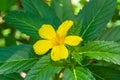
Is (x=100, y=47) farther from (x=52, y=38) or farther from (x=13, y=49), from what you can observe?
(x=13, y=49)

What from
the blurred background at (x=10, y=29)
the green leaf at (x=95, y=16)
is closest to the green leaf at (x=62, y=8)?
the green leaf at (x=95, y=16)

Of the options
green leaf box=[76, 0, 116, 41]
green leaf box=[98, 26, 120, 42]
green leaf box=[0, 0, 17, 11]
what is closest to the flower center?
green leaf box=[76, 0, 116, 41]

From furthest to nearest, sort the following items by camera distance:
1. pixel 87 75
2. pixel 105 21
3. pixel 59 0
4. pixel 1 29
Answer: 1. pixel 1 29
2. pixel 59 0
3. pixel 105 21
4. pixel 87 75

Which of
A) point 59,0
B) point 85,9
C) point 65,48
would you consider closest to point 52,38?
point 65,48

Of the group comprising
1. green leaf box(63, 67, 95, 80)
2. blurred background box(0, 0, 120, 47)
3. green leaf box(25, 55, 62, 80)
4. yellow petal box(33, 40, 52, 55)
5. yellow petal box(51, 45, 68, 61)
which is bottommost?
green leaf box(63, 67, 95, 80)

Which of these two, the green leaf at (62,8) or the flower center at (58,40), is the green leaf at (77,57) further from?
the green leaf at (62,8)

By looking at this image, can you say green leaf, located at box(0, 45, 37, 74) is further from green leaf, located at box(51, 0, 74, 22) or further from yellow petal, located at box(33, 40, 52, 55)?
green leaf, located at box(51, 0, 74, 22)

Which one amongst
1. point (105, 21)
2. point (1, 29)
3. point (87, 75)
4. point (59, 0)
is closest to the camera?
point (87, 75)
